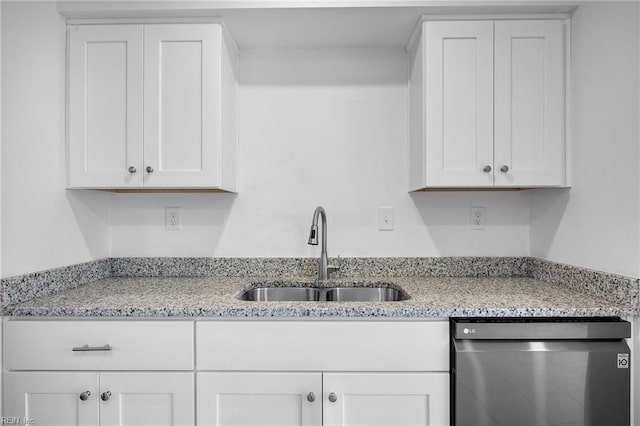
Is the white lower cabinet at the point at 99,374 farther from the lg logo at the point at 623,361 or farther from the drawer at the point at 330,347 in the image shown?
the lg logo at the point at 623,361

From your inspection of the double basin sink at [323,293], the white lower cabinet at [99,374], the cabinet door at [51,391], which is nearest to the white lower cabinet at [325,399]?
the white lower cabinet at [99,374]

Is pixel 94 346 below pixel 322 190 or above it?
below

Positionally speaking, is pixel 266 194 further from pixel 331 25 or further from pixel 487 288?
pixel 487 288

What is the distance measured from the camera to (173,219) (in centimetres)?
210

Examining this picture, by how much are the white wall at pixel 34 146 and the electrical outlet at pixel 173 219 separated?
40cm

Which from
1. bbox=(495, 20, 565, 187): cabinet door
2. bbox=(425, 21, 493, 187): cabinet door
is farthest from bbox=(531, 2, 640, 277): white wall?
bbox=(425, 21, 493, 187): cabinet door

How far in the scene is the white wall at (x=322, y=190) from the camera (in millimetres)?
2078

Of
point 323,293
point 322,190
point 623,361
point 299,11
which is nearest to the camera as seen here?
point 623,361

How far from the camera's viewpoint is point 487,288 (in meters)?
1.73

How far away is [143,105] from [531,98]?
165cm

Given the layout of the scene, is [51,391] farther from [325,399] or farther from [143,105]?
[143,105]

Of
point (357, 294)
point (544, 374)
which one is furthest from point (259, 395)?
point (544, 374)

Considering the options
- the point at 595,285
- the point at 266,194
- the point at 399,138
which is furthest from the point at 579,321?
the point at 266,194

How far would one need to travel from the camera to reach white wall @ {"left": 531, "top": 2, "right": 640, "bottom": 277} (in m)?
1.39
